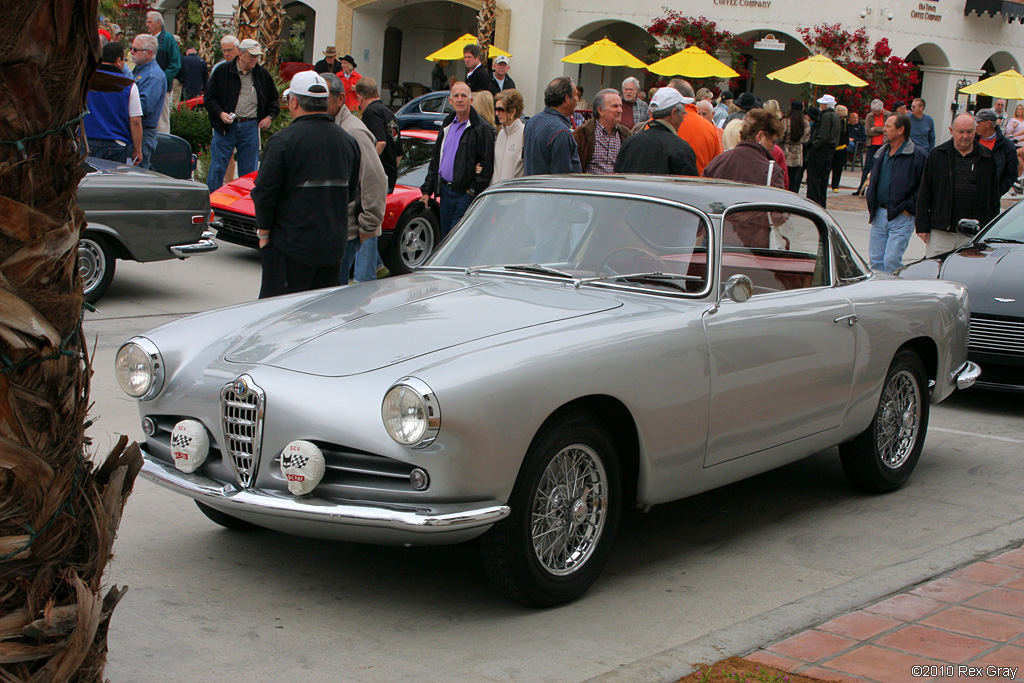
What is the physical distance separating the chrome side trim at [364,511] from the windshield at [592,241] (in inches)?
62.4

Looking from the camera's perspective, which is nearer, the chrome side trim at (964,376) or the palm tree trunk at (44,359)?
the palm tree trunk at (44,359)

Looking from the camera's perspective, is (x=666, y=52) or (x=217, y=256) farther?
(x=666, y=52)

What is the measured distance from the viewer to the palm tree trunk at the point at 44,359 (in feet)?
7.79

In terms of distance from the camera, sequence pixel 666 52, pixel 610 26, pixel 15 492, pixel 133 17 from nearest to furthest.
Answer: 1. pixel 15 492
2. pixel 666 52
3. pixel 133 17
4. pixel 610 26

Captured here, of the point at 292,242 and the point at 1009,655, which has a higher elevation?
the point at 292,242

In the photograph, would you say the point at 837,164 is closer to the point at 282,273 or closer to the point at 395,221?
the point at 395,221

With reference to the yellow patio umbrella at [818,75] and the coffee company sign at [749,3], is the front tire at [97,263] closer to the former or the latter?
the yellow patio umbrella at [818,75]

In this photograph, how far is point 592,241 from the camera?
5223 mm

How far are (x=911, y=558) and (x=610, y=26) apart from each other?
34.6 metres

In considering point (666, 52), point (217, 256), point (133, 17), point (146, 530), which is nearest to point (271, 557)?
point (146, 530)

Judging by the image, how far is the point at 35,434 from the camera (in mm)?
2479

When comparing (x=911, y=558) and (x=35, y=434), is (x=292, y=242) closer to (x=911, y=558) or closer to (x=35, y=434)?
(x=911, y=558)

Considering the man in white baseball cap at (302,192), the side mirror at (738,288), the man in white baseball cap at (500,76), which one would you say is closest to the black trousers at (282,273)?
the man in white baseball cap at (302,192)

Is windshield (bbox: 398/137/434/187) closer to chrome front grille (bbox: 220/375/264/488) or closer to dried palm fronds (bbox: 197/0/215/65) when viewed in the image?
chrome front grille (bbox: 220/375/264/488)
